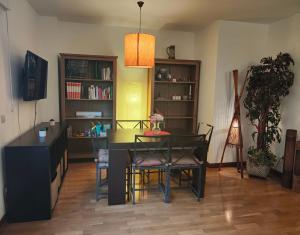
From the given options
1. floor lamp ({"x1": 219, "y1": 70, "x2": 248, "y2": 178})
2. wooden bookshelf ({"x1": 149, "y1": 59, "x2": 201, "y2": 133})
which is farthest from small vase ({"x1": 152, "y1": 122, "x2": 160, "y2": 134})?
floor lamp ({"x1": 219, "y1": 70, "x2": 248, "y2": 178})

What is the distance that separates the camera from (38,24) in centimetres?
380

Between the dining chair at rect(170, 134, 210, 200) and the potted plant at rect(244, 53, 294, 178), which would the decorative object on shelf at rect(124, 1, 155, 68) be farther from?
the potted plant at rect(244, 53, 294, 178)

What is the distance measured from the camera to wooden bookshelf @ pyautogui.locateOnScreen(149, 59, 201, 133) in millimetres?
4324

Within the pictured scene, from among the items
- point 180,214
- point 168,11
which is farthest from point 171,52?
point 180,214

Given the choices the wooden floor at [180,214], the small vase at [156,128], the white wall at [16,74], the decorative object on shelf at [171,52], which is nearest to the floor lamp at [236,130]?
the wooden floor at [180,214]

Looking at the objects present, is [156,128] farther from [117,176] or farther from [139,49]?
[139,49]

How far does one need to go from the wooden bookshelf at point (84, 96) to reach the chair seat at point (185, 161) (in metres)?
1.66

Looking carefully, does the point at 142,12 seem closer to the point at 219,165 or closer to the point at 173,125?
the point at 173,125

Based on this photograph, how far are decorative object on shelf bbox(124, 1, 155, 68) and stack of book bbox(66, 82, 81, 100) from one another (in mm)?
1589

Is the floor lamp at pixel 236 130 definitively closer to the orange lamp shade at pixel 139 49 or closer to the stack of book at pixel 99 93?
the orange lamp shade at pixel 139 49

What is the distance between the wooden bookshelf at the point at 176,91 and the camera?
4324 mm

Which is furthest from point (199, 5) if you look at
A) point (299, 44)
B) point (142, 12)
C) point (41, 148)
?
point (41, 148)

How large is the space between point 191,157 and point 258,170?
4.50 feet

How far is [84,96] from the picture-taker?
4.13 m
